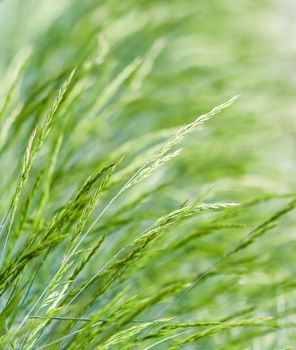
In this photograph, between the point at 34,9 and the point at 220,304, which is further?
the point at 34,9

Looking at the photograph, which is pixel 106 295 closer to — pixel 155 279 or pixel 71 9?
pixel 155 279

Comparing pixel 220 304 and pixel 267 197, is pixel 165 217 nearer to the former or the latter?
pixel 267 197

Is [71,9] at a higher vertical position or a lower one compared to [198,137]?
higher

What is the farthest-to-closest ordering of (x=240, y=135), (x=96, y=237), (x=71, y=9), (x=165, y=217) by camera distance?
(x=71, y=9) → (x=240, y=135) → (x=96, y=237) → (x=165, y=217)

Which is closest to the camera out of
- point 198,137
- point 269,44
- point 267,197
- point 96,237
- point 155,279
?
point 267,197

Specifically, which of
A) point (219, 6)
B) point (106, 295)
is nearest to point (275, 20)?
point (219, 6)

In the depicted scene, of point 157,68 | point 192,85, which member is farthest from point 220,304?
point 157,68

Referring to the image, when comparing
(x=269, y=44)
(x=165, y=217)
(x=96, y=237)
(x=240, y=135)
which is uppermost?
(x=165, y=217)
